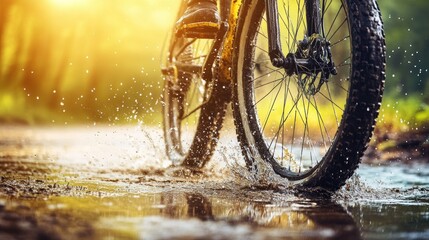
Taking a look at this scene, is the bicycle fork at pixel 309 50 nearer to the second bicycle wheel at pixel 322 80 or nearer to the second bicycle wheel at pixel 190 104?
the second bicycle wheel at pixel 322 80

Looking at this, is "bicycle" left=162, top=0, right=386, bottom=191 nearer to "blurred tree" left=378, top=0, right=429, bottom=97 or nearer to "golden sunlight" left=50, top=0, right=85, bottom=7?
"blurred tree" left=378, top=0, right=429, bottom=97

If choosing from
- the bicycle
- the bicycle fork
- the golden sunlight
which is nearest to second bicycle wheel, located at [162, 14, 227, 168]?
the bicycle

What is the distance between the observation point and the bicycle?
4320 mm

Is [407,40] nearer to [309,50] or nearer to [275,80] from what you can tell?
[275,80]

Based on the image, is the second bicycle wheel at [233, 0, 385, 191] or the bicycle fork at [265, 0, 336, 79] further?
the bicycle fork at [265, 0, 336, 79]

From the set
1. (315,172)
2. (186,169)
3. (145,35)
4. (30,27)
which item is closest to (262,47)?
(186,169)

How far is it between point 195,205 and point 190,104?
300cm

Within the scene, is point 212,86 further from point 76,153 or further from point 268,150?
point 76,153

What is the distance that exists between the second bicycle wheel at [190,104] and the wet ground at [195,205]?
0.14m

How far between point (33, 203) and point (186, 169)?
8.36 feet

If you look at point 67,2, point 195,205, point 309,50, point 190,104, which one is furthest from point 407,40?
point 195,205

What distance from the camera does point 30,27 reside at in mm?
22484

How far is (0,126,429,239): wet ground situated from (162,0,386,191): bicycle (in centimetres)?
16

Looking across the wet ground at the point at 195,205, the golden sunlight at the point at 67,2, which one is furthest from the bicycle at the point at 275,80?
the golden sunlight at the point at 67,2
